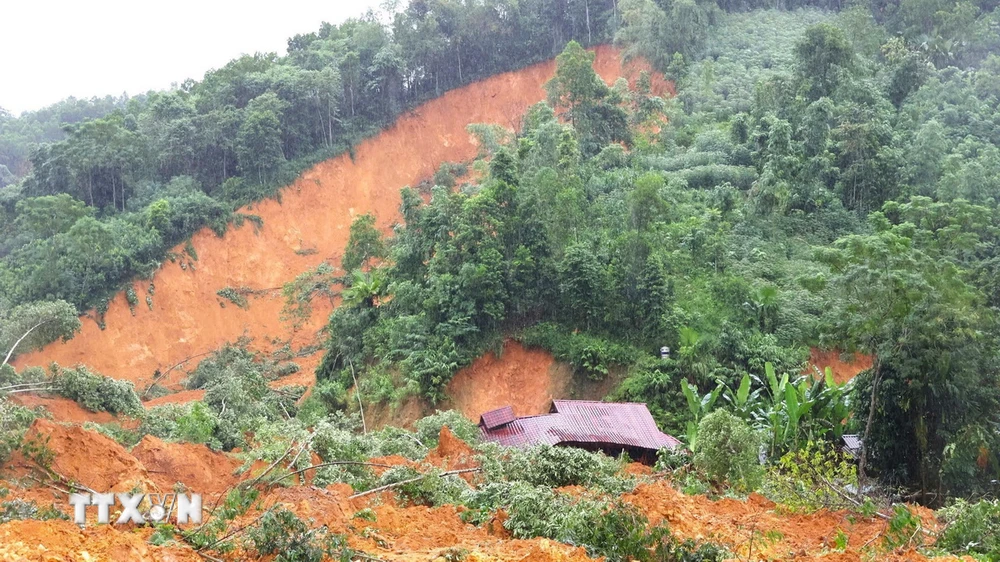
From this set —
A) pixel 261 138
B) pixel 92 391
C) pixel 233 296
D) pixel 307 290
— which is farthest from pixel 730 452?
pixel 261 138

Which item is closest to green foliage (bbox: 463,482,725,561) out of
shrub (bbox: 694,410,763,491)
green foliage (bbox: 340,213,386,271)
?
shrub (bbox: 694,410,763,491)

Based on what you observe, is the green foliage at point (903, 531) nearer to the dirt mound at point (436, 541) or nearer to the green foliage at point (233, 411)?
the dirt mound at point (436, 541)

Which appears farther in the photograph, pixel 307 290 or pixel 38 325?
pixel 307 290

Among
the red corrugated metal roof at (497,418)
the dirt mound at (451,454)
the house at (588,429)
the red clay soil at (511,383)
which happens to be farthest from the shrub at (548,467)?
the red clay soil at (511,383)

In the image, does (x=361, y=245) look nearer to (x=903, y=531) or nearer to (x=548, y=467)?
(x=548, y=467)

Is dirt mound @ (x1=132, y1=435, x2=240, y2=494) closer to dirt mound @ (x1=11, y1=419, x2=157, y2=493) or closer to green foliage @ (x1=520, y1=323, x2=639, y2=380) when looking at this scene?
dirt mound @ (x1=11, y1=419, x2=157, y2=493)

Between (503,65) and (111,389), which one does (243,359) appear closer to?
(111,389)
